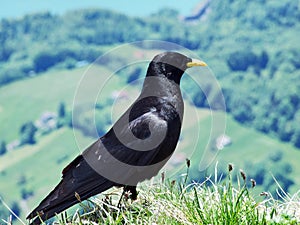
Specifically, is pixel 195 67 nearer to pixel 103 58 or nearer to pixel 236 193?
pixel 103 58

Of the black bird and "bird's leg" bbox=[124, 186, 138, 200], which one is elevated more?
the black bird

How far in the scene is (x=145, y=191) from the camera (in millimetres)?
6848

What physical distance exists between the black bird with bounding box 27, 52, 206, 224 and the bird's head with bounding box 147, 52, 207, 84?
0.21 ft

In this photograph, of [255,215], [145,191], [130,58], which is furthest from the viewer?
[130,58]

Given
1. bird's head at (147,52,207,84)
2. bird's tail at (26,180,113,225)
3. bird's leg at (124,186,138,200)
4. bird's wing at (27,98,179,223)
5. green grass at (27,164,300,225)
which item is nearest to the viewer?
green grass at (27,164,300,225)

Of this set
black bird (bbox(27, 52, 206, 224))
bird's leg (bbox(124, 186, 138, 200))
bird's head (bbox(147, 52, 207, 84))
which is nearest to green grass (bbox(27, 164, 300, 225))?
bird's leg (bbox(124, 186, 138, 200))

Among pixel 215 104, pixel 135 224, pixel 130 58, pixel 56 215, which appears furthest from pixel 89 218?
pixel 130 58

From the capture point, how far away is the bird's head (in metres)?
7.48

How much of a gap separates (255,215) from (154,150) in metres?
1.62

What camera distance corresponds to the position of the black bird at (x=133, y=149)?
691cm

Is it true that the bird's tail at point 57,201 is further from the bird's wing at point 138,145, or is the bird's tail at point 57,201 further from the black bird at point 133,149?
the bird's wing at point 138,145

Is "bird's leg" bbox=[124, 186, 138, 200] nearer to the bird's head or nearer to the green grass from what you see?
the green grass

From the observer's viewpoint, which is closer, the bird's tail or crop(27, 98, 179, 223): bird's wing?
the bird's tail

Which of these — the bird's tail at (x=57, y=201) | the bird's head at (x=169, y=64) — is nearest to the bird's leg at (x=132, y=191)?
the bird's tail at (x=57, y=201)
